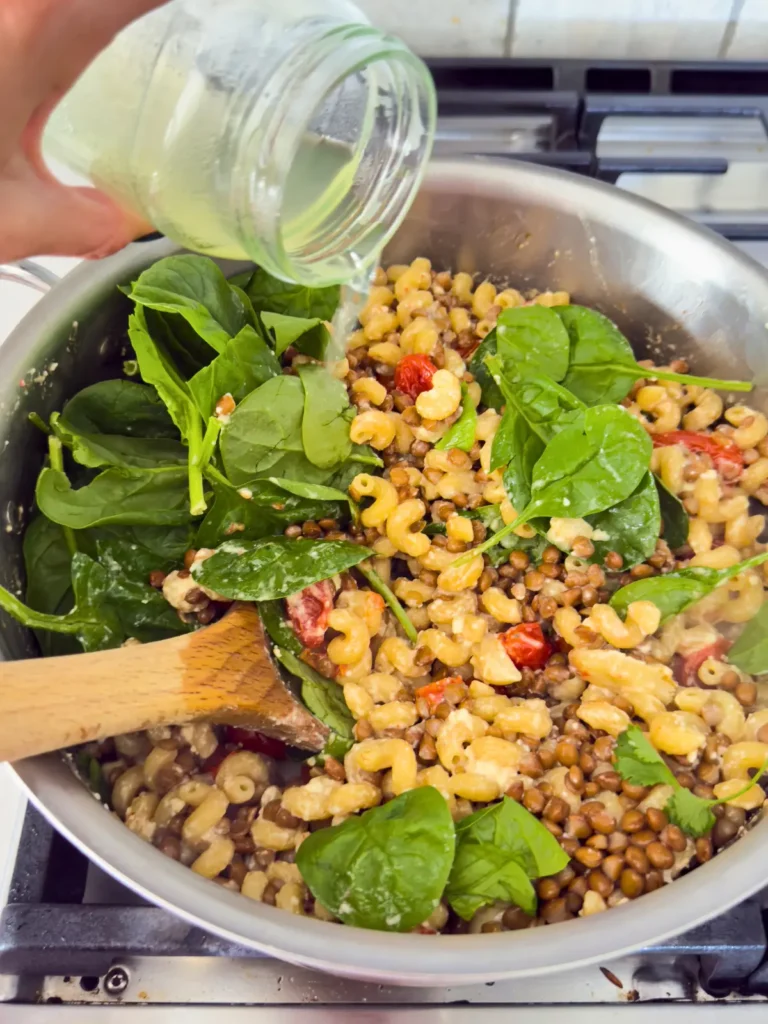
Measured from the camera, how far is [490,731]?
0.94 m

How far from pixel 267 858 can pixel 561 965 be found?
33cm

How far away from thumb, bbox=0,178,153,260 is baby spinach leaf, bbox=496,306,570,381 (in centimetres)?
48

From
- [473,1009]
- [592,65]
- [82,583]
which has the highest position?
[592,65]

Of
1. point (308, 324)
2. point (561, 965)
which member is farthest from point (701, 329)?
point (561, 965)

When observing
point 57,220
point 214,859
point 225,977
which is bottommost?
point 225,977

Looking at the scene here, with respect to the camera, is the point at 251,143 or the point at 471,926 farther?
the point at 471,926

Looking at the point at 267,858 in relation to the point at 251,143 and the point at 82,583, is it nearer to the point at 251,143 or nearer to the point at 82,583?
the point at 82,583

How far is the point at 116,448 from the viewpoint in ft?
3.34

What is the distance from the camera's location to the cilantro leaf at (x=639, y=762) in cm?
87

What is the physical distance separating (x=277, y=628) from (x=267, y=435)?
0.72 ft

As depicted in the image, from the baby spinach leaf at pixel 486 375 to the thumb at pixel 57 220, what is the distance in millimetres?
498

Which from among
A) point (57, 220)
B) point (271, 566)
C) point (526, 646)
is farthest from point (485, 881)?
point (57, 220)

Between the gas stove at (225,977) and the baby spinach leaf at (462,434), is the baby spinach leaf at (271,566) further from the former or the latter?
the gas stove at (225,977)

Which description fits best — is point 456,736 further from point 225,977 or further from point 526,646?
point 225,977
